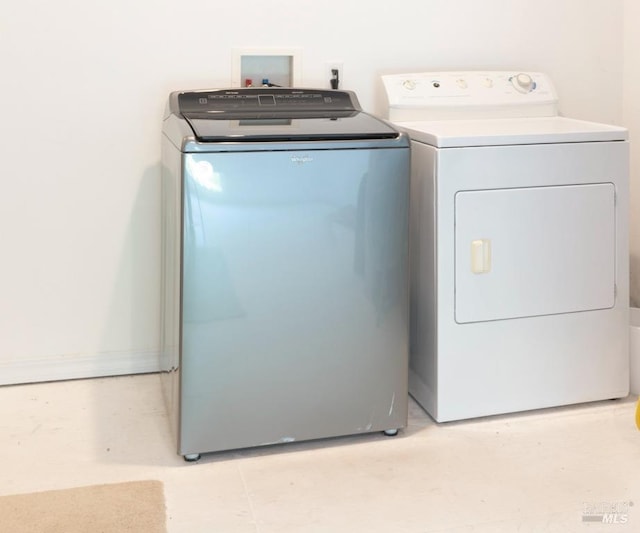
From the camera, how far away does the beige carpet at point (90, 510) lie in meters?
1.85

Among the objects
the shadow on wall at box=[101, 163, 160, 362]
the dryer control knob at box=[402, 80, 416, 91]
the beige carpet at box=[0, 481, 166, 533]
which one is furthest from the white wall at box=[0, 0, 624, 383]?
the beige carpet at box=[0, 481, 166, 533]

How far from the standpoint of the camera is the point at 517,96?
2783 mm

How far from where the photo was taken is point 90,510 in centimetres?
192

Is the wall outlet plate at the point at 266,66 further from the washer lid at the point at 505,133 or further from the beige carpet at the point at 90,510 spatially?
the beige carpet at the point at 90,510

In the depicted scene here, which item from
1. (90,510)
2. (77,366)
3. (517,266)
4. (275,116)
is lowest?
(90,510)

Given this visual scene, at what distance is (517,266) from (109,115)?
127 centimetres

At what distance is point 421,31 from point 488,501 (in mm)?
1535

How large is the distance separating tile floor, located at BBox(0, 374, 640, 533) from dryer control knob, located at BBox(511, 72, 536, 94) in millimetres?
1020

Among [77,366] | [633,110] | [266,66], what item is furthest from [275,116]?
[633,110]

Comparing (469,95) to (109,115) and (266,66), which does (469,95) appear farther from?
(109,115)

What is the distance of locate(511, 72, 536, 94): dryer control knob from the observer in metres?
2.80

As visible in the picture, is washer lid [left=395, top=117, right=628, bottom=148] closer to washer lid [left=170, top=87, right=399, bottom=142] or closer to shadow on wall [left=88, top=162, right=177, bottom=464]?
washer lid [left=170, top=87, right=399, bottom=142]

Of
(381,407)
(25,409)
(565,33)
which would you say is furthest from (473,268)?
(25,409)

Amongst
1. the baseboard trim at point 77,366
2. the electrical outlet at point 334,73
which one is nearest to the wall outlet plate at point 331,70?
the electrical outlet at point 334,73
